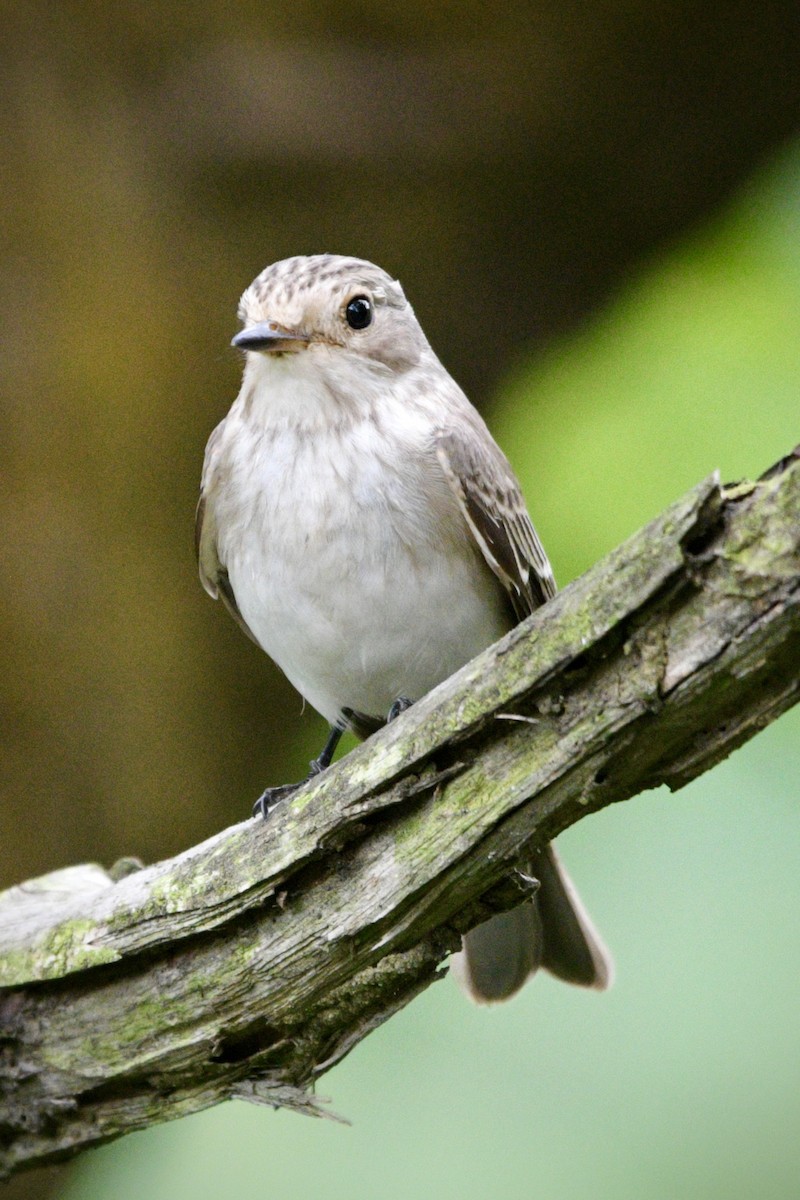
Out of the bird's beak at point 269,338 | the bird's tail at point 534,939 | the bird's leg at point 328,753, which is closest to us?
the bird's beak at point 269,338

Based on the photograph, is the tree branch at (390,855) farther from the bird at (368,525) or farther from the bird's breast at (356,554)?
the bird's breast at (356,554)

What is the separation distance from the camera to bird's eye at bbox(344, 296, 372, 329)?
10.6ft

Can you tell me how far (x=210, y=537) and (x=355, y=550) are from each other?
53 centimetres

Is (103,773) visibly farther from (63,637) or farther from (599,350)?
(599,350)

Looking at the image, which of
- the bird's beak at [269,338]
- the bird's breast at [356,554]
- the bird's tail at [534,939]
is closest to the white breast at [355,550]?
the bird's breast at [356,554]

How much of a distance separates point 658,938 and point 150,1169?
65.8 inches

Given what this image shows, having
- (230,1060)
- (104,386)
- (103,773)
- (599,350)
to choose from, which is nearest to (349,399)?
(599,350)

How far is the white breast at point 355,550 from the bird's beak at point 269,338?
0.41ft

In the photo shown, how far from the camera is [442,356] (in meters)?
5.64

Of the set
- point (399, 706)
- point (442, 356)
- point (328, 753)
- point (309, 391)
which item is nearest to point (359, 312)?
point (309, 391)

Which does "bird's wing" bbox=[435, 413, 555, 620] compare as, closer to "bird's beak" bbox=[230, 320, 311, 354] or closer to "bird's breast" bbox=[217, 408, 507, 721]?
"bird's breast" bbox=[217, 408, 507, 721]

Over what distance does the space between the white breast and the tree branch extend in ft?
2.00

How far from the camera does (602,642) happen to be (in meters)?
1.99

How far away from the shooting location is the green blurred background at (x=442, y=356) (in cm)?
321
